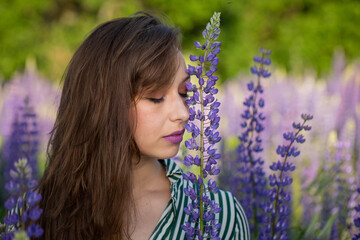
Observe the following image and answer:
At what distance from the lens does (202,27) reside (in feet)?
39.8

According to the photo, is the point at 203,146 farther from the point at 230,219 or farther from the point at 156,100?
the point at 230,219

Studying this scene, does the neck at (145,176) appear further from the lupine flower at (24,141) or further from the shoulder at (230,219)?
the lupine flower at (24,141)

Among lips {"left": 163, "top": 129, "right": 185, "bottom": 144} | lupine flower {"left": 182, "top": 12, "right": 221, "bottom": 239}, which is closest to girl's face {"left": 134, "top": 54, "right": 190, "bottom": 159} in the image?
lips {"left": 163, "top": 129, "right": 185, "bottom": 144}

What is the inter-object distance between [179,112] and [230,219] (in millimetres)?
524

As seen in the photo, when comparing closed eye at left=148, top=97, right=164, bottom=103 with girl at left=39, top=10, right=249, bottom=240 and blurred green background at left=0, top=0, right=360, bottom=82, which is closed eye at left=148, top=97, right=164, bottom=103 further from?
blurred green background at left=0, top=0, right=360, bottom=82

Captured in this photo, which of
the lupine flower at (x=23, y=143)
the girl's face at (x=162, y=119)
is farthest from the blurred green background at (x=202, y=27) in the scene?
the girl's face at (x=162, y=119)

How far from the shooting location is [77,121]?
186cm

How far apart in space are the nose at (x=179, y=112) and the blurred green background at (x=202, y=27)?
9.44 m

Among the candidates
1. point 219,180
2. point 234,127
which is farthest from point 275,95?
point 219,180

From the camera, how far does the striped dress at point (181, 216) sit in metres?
1.81

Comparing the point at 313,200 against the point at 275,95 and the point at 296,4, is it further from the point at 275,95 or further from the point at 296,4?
the point at 296,4

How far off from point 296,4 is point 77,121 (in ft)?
43.8

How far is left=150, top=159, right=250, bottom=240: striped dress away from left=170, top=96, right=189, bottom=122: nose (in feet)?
0.92

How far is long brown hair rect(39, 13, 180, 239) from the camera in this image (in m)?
1.75
